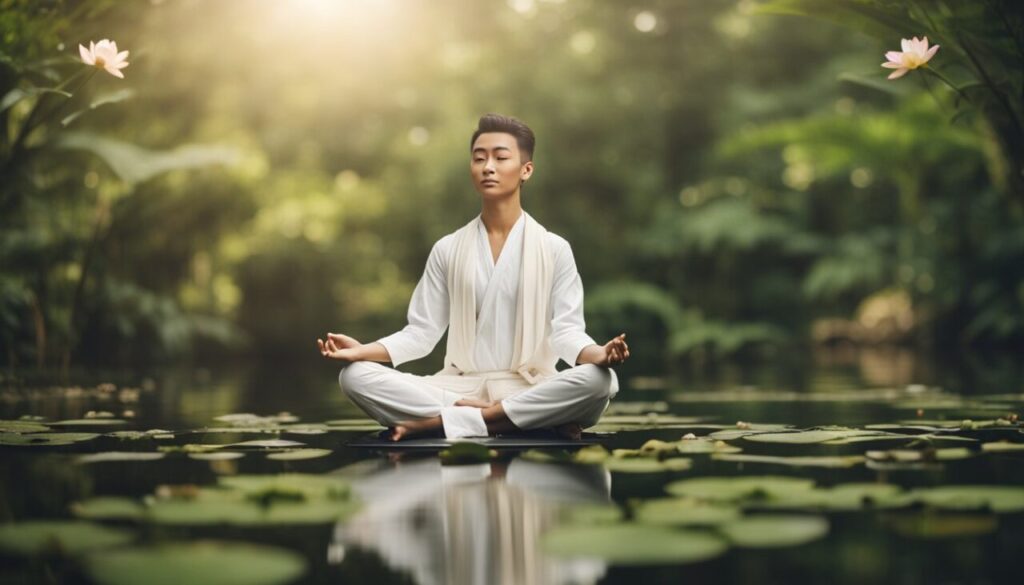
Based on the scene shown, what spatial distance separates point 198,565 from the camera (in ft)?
5.50

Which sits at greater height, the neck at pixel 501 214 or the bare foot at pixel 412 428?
the neck at pixel 501 214

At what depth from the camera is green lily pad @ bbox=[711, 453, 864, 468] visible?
282 centimetres

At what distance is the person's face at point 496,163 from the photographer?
350 centimetres

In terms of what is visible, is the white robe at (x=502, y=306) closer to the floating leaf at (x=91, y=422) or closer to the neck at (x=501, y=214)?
the neck at (x=501, y=214)

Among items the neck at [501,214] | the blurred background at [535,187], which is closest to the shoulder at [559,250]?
the neck at [501,214]

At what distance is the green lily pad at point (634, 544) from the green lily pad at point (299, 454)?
1.29 metres

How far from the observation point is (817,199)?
13359 millimetres

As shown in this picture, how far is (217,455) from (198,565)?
4.94 ft

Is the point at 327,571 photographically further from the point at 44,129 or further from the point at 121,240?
the point at 121,240

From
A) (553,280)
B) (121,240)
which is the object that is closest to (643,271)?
(121,240)

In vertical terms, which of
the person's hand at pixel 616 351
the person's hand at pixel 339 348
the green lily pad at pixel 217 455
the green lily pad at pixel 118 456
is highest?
the person's hand at pixel 339 348

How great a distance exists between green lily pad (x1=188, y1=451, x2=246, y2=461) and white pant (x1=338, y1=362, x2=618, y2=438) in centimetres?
41

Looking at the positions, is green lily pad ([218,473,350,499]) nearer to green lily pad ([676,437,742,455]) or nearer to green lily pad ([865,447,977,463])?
green lily pad ([676,437,742,455])

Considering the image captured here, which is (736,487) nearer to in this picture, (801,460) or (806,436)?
(801,460)
